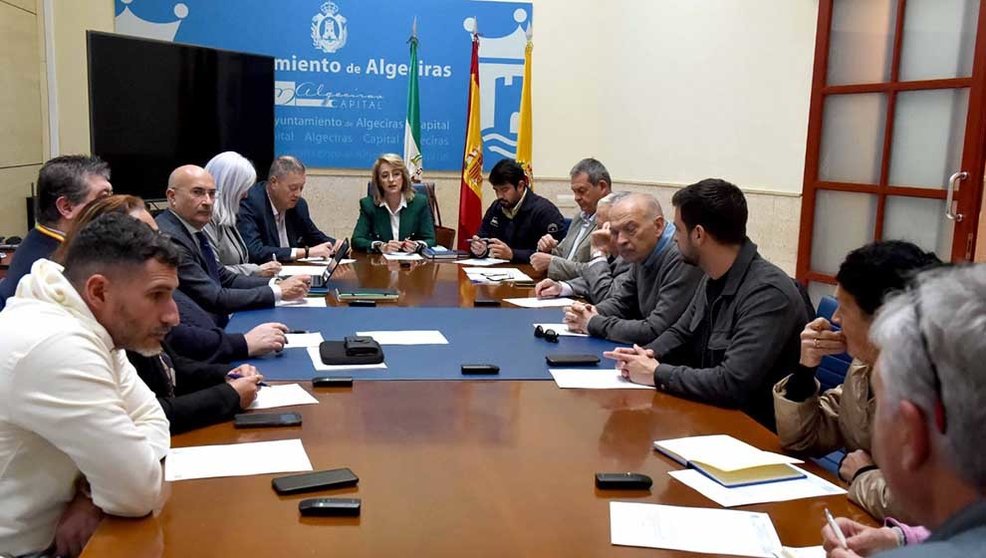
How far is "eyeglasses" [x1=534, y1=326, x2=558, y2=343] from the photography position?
324cm

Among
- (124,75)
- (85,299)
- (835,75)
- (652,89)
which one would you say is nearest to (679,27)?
(652,89)

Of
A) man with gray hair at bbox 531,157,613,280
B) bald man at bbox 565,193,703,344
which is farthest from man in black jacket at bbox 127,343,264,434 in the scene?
man with gray hair at bbox 531,157,613,280

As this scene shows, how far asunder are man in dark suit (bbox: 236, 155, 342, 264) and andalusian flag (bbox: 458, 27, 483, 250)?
155cm

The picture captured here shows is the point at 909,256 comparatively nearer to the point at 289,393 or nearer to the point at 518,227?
the point at 289,393

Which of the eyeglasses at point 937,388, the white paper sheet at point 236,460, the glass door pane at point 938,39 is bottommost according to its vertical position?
the white paper sheet at point 236,460

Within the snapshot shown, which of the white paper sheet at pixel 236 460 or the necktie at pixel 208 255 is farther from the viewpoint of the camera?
the necktie at pixel 208 255

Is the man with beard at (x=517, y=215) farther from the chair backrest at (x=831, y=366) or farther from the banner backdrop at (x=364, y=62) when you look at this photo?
the chair backrest at (x=831, y=366)

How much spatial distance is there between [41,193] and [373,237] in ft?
10.3

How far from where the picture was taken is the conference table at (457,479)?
1.58 metres

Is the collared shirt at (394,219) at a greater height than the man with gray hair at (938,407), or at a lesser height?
lesser

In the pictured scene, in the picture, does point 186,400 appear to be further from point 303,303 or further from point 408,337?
point 303,303

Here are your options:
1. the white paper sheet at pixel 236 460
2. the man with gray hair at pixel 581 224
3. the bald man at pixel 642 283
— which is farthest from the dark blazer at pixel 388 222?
the white paper sheet at pixel 236 460

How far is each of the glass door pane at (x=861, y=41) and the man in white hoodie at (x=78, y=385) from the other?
4.27 metres

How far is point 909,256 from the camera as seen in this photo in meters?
1.94
